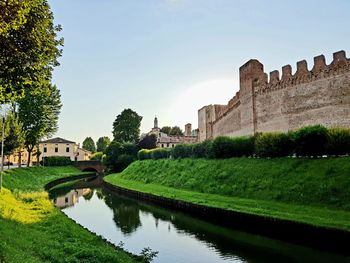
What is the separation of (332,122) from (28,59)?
2024 cm

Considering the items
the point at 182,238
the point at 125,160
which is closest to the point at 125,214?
the point at 182,238

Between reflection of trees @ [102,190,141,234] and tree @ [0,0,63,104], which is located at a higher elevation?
tree @ [0,0,63,104]

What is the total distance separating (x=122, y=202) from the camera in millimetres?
28578

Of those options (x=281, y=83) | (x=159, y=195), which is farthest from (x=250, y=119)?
(x=159, y=195)

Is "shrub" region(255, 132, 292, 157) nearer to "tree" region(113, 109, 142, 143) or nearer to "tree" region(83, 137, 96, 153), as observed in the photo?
"tree" region(113, 109, 142, 143)

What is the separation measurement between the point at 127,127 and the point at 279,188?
2510 inches

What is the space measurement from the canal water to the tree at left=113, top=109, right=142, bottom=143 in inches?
2157

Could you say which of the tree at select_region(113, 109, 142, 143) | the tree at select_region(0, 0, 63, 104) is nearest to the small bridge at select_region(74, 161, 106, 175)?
the tree at select_region(113, 109, 142, 143)

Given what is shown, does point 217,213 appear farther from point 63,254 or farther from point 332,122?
point 332,122

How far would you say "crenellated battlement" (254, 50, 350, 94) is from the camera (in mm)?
24094

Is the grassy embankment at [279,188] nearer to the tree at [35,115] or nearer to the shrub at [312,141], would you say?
the shrub at [312,141]

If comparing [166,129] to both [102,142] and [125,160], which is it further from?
[125,160]

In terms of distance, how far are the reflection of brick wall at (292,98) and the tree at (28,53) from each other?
19227mm

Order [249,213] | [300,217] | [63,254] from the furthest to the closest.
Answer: [249,213] → [300,217] → [63,254]
